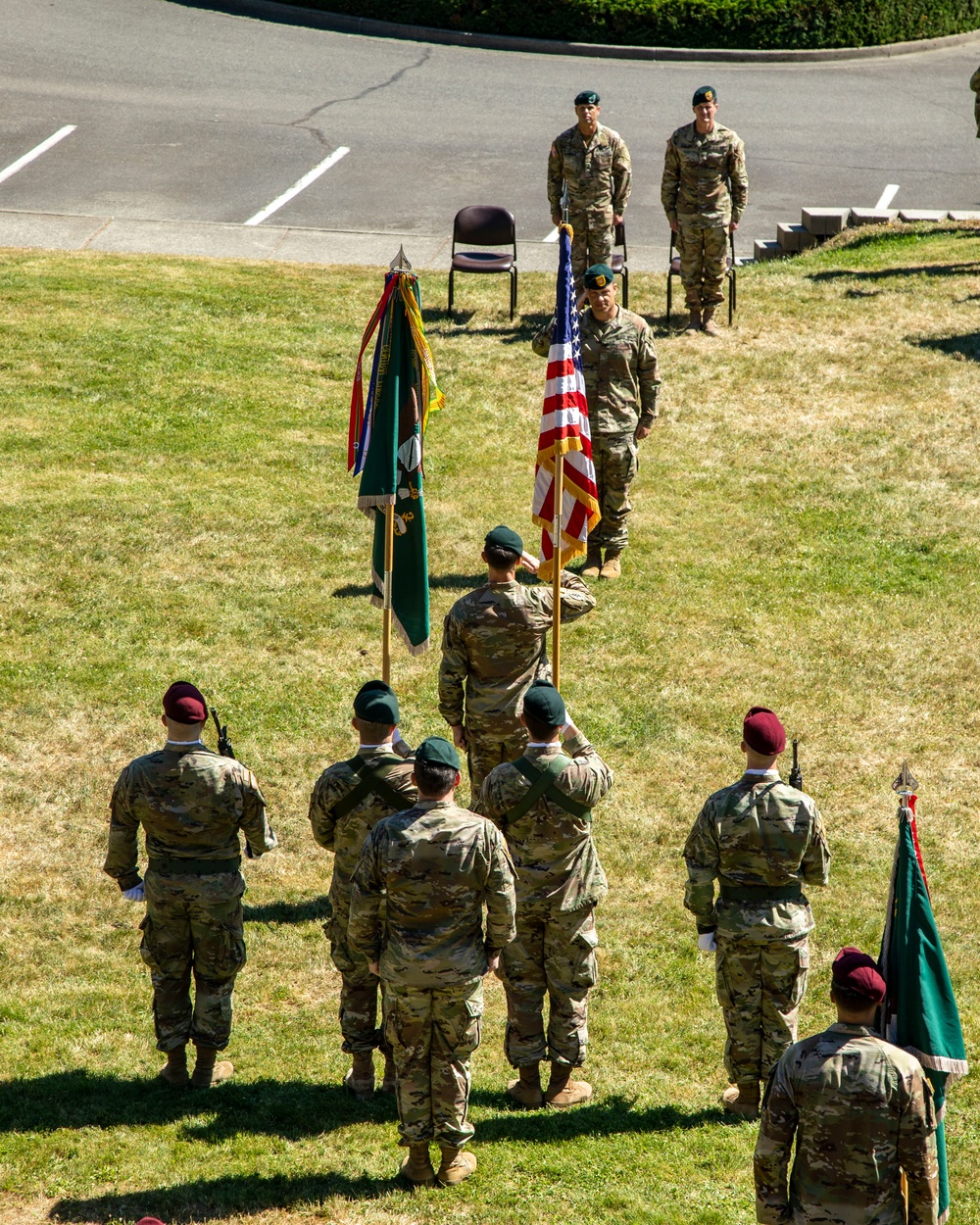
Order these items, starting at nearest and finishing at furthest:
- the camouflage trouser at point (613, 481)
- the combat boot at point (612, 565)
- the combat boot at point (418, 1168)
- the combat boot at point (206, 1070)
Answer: the combat boot at point (418, 1168), the combat boot at point (206, 1070), the camouflage trouser at point (613, 481), the combat boot at point (612, 565)

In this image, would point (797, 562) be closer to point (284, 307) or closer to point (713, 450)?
point (713, 450)

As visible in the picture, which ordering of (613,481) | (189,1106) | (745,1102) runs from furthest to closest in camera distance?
(613,481)
(745,1102)
(189,1106)

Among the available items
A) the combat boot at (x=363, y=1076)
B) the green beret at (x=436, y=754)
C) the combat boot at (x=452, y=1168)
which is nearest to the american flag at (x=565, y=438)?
the green beret at (x=436, y=754)

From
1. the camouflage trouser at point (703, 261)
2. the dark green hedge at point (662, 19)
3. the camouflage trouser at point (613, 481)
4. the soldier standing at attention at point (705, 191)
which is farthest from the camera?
the dark green hedge at point (662, 19)

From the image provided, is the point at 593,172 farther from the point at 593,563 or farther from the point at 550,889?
the point at 550,889

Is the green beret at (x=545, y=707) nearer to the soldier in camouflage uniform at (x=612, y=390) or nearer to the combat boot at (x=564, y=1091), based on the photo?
the combat boot at (x=564, y=1091)

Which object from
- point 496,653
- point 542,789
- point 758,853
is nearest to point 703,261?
point 496,653

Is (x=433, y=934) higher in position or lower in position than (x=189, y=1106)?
higher

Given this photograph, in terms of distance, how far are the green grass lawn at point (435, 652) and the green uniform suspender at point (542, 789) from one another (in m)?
1.62

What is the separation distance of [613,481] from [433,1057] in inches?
278

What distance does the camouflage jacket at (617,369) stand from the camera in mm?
12617

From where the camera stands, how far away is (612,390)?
1272cm

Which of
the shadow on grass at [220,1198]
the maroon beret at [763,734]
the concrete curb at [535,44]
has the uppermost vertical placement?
the concrete curb at [535,44]

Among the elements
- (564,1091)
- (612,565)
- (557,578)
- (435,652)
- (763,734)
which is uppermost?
(557,578)
